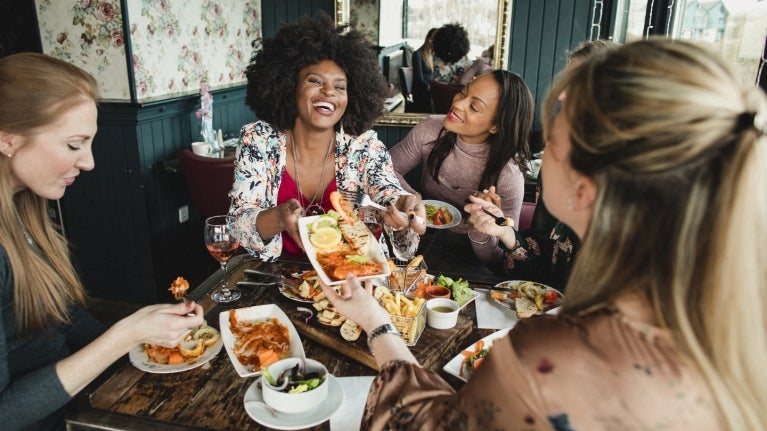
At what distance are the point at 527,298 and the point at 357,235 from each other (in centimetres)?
54

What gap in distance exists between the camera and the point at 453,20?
404 centimetres

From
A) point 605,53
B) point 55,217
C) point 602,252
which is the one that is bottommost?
point 55,217

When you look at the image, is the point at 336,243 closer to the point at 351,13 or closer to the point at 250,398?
the point at 250,398

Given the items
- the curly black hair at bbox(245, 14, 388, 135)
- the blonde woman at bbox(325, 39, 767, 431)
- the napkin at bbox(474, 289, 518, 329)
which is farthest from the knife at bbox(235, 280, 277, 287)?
the blonde woman at bbox(325, 39, 767, 431)

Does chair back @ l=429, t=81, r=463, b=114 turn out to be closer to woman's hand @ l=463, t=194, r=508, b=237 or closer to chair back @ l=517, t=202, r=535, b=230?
chair back @ l=517, t=202, r=535, b=230

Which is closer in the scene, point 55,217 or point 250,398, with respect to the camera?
point 250,398

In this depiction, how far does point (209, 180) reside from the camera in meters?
3.08

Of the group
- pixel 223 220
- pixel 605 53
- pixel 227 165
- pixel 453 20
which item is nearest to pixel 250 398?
pixel 223 220

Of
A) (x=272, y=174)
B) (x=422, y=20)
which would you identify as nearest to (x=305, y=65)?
(x=272, y=174)

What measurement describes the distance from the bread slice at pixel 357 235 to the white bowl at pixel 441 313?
0.24 metres

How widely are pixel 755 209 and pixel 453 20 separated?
3.66 meters

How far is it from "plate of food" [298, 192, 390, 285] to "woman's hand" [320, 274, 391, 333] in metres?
0.04

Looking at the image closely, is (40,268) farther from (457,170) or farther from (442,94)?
(442,94)

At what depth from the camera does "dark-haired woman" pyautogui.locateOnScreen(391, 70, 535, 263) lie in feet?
8.08
